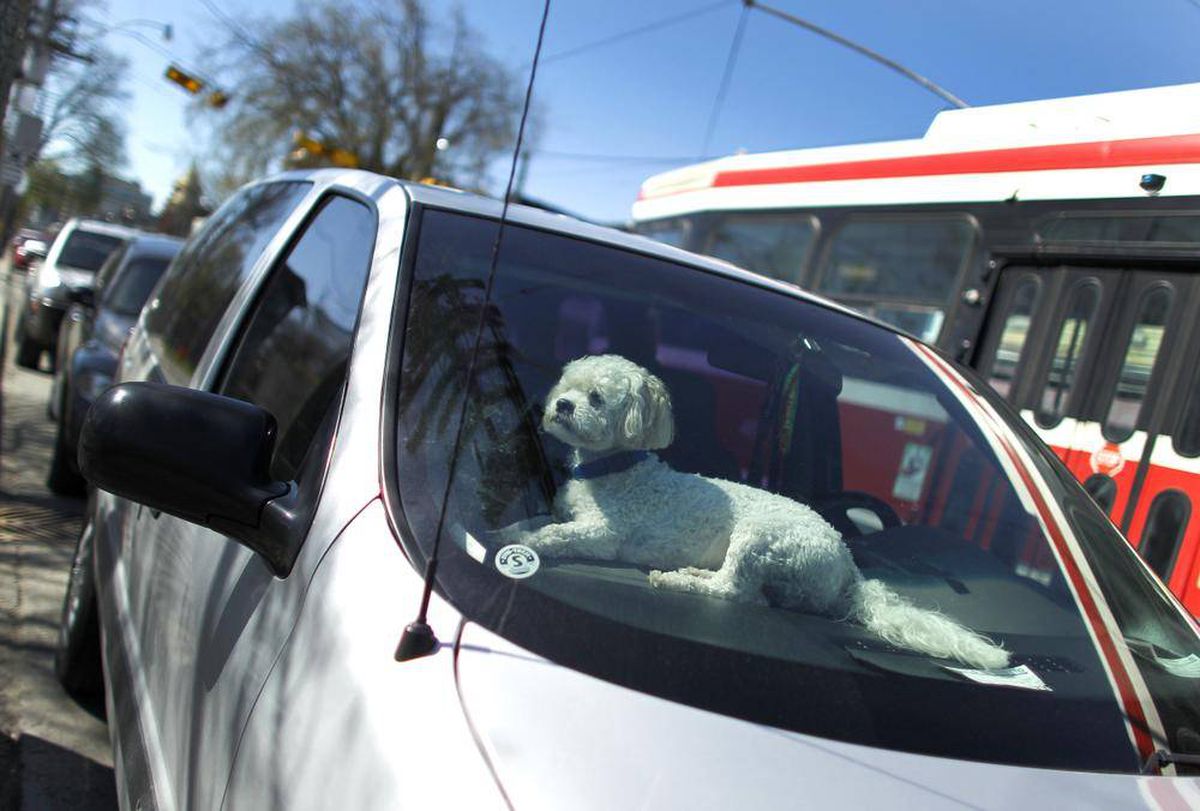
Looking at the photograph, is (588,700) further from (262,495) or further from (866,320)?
(866,320)

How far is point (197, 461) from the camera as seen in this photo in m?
1.49

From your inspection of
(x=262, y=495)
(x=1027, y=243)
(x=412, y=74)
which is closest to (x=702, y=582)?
(x=262, y=495)

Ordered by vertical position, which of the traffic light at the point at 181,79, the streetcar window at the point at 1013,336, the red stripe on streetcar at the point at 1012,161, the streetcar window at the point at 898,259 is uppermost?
the traffic light at the point at 181,79

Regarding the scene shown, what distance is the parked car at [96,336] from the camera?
15.3ft

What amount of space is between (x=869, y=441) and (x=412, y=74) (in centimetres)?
3319

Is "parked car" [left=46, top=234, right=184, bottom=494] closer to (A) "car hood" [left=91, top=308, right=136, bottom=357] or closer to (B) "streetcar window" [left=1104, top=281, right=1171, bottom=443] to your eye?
(A) "car hood" [left=91, top=308, right=136, bottom=357]

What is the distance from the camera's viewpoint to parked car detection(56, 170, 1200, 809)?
1.17m

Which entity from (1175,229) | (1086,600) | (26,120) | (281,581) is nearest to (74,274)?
(26,120)

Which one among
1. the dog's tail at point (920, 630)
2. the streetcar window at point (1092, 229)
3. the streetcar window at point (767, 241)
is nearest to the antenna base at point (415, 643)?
the dog's tail at point (920, 630)

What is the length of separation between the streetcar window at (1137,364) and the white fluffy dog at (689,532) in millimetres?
3523

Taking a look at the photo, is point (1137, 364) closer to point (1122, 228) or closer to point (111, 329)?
point (1122, 228)

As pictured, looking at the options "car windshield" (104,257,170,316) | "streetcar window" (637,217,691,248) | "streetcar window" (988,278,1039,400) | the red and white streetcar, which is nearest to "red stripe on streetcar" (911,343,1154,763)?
the red and white streetcar

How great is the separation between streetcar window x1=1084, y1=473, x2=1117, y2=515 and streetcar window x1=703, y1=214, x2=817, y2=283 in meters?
2.53

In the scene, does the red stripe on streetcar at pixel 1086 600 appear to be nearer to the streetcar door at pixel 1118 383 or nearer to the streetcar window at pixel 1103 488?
the streetcar door at pixel 1118 383
